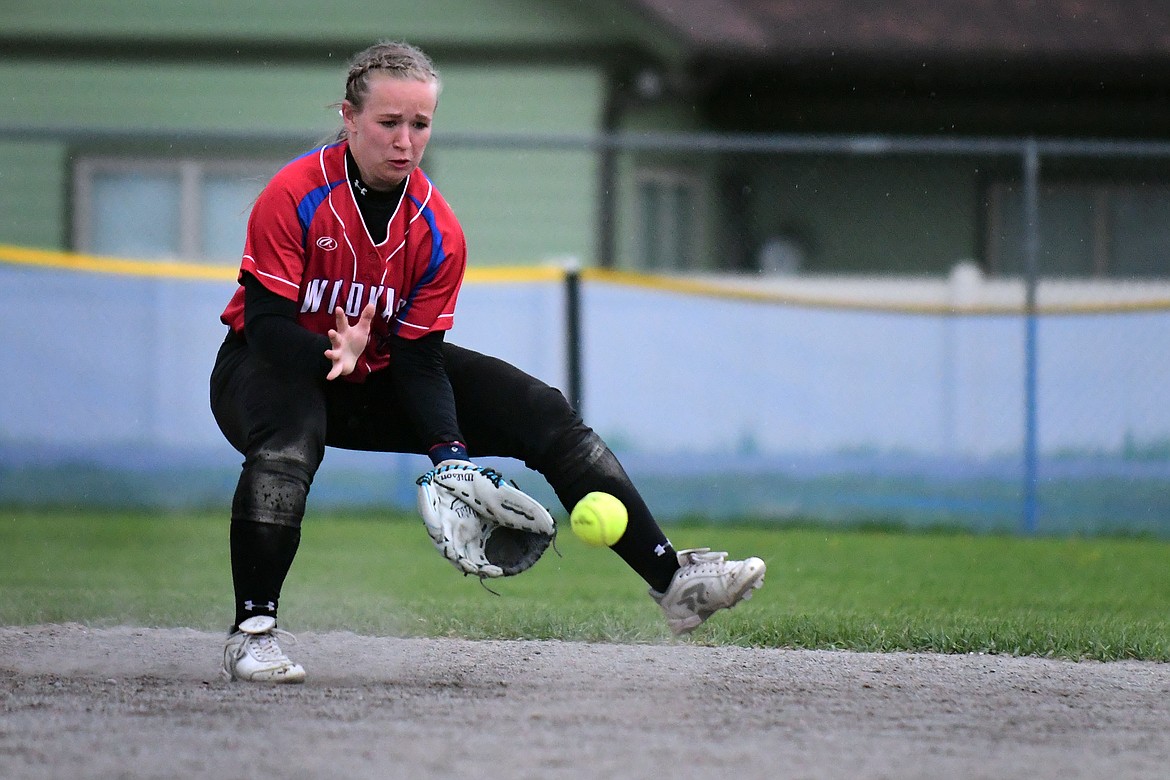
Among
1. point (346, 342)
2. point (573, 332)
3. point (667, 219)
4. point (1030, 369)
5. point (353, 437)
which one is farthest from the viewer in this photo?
point (667, 219)

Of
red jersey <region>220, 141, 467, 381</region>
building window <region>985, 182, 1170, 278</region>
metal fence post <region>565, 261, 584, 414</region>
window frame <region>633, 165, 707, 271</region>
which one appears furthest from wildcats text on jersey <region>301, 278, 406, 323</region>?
building window <region>985, 182, 1170, 278</region>

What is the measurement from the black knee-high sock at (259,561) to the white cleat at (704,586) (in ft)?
3.40

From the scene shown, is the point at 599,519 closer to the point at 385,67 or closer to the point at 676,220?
the point at 385,67

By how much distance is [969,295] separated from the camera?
1182 cm

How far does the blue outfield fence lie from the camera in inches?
364

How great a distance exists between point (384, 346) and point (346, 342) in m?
0.37

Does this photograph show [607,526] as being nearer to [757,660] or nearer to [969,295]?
[757,660]

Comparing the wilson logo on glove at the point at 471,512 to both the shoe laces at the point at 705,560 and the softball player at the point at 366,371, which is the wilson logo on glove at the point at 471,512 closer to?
the softball player at the point at 366,371

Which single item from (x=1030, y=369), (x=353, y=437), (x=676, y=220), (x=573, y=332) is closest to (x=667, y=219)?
(x=676, y=220)

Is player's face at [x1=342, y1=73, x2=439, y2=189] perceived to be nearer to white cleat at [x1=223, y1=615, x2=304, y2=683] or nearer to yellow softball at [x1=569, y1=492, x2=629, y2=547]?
yellow softball at [x1=569, y1=492, x2=629, y2=547]

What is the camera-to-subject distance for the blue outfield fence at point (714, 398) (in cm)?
926

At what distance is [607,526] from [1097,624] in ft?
7.06

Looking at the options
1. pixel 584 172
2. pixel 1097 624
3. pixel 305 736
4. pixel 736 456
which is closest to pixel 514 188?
pixel 584 172

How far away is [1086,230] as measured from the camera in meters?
12.9
